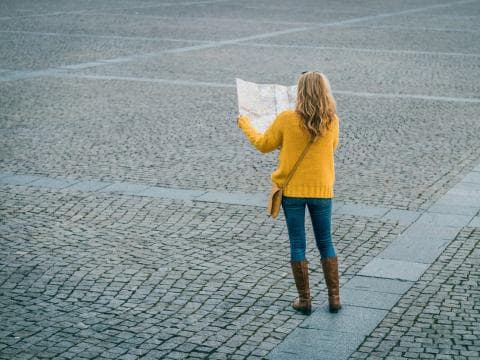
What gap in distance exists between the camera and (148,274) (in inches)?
283

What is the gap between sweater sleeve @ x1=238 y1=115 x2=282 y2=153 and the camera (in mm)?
6207

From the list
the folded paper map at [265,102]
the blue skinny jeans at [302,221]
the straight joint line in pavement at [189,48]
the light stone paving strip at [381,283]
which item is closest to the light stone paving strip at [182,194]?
the light stone paving strip at [381,283]

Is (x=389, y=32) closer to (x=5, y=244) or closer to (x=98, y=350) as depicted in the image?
(x=5, y=244)

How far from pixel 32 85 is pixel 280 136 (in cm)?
1089

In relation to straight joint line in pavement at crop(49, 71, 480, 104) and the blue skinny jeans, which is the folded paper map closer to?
the blue skinny jeans

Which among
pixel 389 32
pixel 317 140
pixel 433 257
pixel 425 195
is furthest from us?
pixel 389 32

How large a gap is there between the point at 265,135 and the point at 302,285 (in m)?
1.05

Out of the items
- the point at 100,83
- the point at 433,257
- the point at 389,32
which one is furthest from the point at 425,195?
the point at 389,32

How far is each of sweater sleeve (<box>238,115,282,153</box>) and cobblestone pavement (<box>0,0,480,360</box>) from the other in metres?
1.15

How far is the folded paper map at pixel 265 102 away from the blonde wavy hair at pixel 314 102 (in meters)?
0.26

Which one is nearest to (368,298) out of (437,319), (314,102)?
(437,319)

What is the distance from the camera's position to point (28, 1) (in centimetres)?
3344

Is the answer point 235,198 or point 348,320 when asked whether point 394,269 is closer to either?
point 348,320

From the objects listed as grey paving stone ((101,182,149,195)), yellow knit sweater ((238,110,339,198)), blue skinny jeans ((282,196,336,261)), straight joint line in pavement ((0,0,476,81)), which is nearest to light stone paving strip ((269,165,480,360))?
blue skinny jeans ((282,196,336,261))
